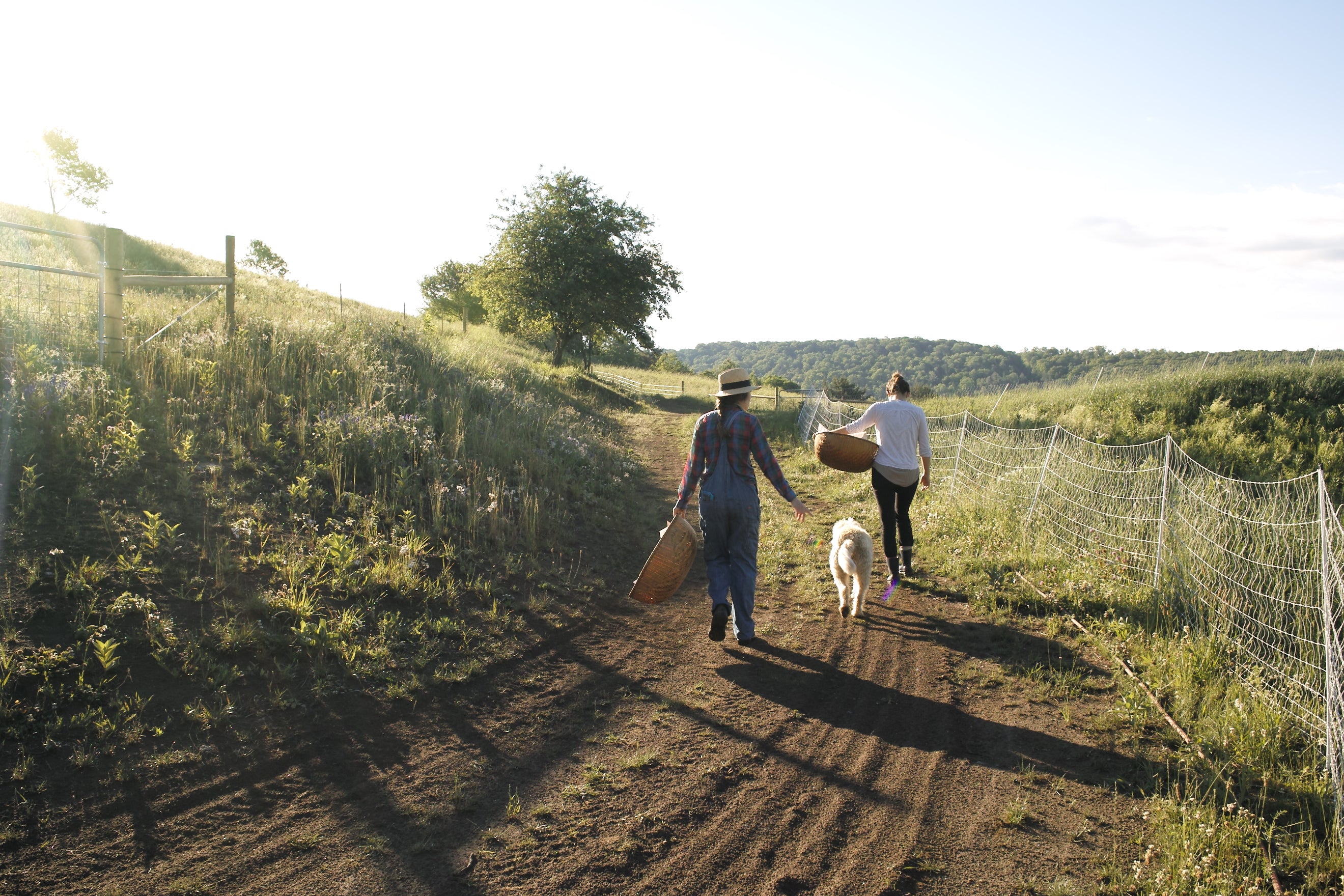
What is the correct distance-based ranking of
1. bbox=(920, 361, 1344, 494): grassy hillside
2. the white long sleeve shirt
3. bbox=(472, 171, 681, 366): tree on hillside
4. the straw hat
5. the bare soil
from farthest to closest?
bbox=(472, 171, 681, 366): tree on hillside → bbox=(920, 361, 1344, 494): grassy hillside → the white long sleeve shirt → the straw hat → the bare soil

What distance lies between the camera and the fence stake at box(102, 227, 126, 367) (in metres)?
7.49

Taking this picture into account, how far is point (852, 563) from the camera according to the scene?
19.6 ft

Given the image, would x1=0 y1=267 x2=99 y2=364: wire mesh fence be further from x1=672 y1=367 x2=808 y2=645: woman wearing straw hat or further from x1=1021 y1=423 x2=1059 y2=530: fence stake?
x1=1021 y1=423 x2=1059 y2=530: fence stake

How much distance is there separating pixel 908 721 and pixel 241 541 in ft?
16.6

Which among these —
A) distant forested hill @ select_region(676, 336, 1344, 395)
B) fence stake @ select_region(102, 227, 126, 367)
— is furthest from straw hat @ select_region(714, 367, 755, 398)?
distant forested hill @ select_region(676, 336, 1344, 395)

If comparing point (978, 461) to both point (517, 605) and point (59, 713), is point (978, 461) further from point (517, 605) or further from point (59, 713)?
point (59, 713)

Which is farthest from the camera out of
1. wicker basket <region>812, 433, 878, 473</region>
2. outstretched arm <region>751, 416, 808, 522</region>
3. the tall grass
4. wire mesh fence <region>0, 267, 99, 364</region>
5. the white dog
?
wire mesh fence <region>0, 267, 99, 364</region>

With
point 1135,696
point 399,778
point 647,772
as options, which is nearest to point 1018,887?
point 647,772

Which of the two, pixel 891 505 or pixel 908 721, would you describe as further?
pixel 891 505

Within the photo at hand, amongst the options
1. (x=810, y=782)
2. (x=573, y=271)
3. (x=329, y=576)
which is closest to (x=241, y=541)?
(x=329, y=576)

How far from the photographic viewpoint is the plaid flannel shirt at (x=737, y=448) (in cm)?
526

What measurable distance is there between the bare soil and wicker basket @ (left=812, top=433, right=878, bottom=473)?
210 centimetres

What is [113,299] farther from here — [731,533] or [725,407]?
[731,533]

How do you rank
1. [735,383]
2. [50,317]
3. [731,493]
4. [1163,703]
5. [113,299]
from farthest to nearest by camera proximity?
[50,317] < [113,299] < [735,383] < [731,493] < [1163,703]
